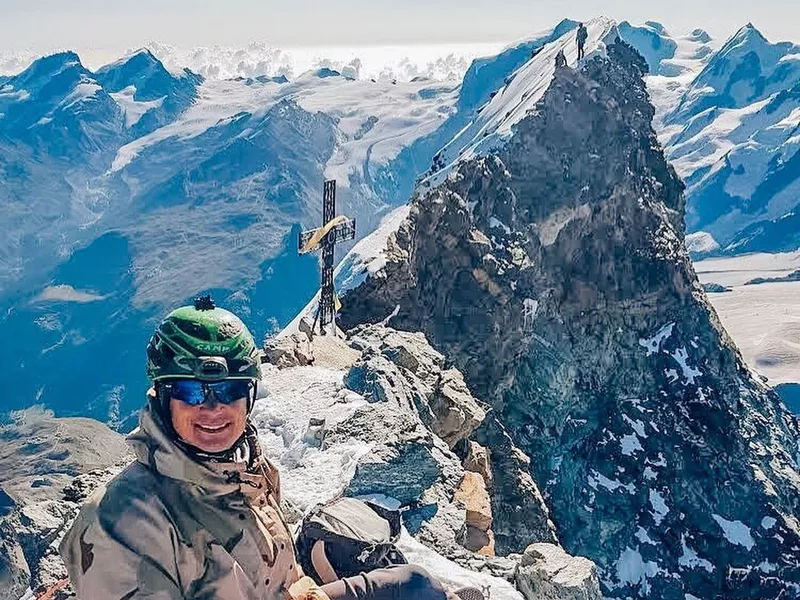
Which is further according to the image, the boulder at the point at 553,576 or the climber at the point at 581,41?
the climber at the point at 581,41

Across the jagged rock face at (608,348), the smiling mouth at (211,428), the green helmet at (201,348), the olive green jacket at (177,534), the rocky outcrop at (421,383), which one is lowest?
the jagged rock face at (608,348)

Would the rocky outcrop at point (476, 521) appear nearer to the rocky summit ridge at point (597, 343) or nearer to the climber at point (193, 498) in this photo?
the climber at point (193, 498)

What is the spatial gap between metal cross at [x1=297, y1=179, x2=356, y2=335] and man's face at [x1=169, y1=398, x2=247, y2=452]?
166ft

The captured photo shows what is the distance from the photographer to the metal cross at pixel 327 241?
209ft

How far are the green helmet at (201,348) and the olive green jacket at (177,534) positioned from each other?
61cm

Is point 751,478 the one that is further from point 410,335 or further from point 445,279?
point 410,335

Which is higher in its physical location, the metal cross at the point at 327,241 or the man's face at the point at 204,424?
the man's face at the point at 204,424

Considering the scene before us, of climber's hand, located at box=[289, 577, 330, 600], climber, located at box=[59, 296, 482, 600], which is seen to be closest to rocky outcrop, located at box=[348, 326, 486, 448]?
climber's hand, located at box=[289, 577, 330, 600]

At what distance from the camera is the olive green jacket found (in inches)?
306

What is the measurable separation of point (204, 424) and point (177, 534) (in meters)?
1.18

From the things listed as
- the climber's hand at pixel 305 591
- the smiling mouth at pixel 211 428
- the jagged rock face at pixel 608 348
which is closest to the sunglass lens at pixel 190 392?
the smiling mouth at pixel 211 428

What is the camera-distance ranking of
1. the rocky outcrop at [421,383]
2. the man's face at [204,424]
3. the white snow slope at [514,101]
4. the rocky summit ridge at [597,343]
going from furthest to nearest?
1. the white snow slope at [514,101]
2. the rocky summit ridge at [597,343]
3. the rocky outcrop at [421,383]
4. the man's face at [204,424]

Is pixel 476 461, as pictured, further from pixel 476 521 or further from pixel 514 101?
pixel 514 101

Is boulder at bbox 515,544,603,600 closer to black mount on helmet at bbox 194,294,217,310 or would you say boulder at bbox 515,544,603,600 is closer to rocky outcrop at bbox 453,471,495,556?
rocky outcrop at bbox 453,471,495,556
